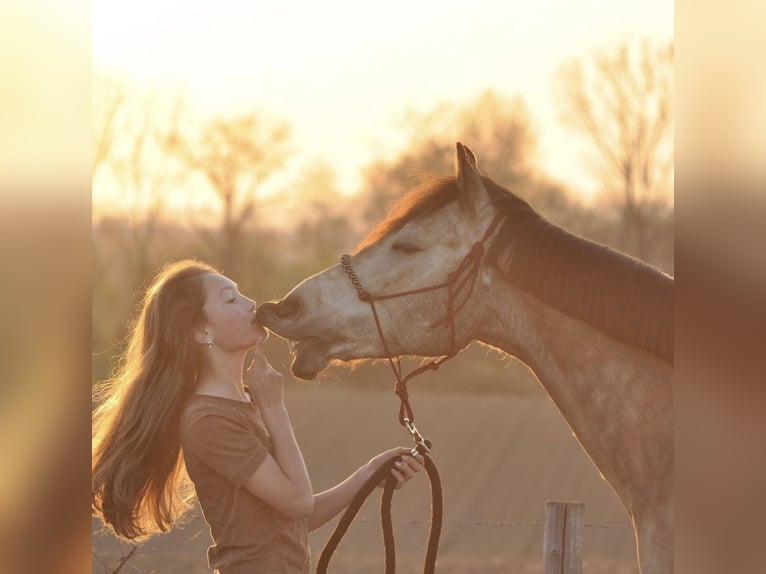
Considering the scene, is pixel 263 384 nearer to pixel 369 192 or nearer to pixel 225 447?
pixel 225 447

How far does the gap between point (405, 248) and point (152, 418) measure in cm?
72

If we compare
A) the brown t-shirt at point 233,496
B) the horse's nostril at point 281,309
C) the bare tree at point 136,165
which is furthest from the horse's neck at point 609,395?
the bare tree at point 136,165

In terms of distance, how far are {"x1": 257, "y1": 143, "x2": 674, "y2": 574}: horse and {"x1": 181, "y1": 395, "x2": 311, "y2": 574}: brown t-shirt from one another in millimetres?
304

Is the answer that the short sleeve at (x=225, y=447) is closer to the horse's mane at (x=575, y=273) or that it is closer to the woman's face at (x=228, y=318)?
the woman's face at (x=228, y=318)

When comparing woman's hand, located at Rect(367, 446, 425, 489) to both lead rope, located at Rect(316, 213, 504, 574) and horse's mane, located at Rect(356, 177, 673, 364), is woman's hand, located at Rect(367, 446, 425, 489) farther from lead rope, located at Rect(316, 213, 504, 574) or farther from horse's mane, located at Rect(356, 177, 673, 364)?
horse's mane, located at Rect(356, 177, 673, 364)

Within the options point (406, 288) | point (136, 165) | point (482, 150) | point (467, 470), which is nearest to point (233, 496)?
point (406, 288)

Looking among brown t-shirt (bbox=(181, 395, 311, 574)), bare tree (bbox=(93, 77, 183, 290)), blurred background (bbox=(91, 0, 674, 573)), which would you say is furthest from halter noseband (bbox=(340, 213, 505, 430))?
bare tree (bbox=(93, 77, 183, 290))

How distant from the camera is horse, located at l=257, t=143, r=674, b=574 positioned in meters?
2.08

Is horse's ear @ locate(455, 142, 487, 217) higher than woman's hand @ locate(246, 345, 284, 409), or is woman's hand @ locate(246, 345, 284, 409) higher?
horse's ear @ locate(455, 142, 487, 217)

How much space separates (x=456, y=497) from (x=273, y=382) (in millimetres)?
28080

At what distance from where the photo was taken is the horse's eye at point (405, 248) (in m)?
2.35

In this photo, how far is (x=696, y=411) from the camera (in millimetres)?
738

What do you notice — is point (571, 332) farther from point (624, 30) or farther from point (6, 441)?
point (624, 30)

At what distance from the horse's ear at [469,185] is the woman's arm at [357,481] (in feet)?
1.97
